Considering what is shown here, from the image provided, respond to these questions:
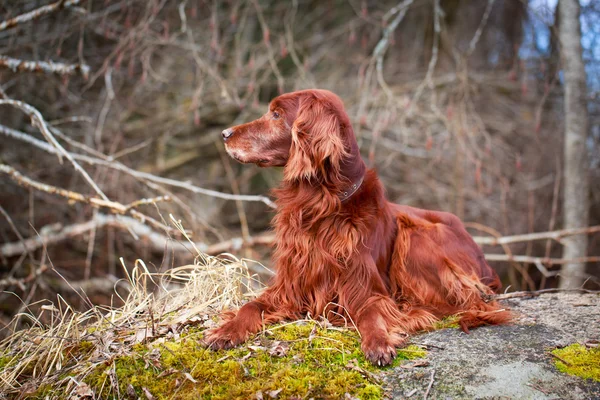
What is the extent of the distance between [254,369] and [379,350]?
55 cm

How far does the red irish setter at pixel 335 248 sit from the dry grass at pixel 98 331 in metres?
0.32

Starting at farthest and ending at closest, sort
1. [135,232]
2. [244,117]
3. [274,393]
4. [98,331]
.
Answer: [244,117] < [135,232] < [98,331] < [274,393]

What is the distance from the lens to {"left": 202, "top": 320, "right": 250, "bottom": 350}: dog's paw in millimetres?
2379

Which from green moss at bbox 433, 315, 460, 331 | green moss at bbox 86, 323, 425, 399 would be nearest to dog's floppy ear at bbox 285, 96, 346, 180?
green moss at bbox 86, 323, 425, 399

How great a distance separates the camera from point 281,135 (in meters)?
2.78

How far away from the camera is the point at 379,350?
2271mm

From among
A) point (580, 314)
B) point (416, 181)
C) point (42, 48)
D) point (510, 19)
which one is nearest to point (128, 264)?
point (42, 48)

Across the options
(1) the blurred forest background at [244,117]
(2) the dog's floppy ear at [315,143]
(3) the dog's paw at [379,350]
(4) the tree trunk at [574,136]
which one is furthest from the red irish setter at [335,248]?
(4) the tree trunk at [574,136]

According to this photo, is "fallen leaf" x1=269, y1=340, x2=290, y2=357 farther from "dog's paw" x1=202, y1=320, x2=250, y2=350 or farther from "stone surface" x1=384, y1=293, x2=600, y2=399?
"stone surface" x1=384, y1=293, x2=600, y2=399

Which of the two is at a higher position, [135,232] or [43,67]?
[43,67]

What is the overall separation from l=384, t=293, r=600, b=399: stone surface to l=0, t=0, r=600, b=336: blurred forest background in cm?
195

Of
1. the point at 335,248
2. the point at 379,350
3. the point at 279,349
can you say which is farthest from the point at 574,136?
the point at 279,349

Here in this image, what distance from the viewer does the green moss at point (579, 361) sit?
214 cm

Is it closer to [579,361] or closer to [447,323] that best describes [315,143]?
[447,323]
